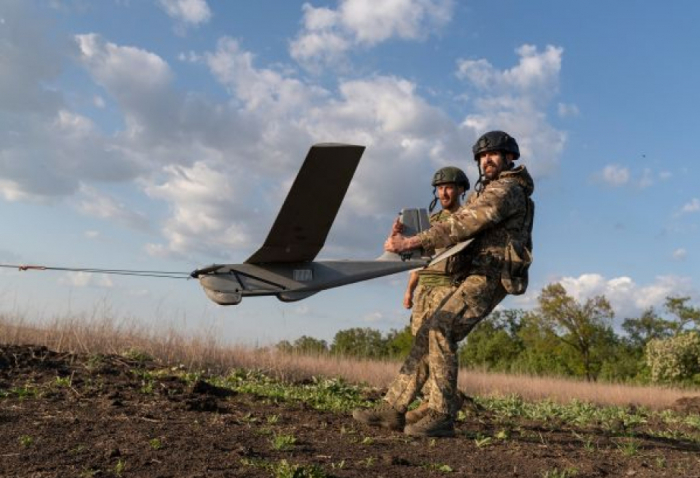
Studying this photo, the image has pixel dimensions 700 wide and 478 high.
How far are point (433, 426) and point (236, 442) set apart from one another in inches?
63.5

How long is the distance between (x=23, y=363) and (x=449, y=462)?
545cm

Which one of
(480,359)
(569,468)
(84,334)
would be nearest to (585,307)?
(480,359)

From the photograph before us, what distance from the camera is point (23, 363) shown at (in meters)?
7.52

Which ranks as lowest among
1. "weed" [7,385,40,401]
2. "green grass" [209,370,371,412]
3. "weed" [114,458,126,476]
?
"weed" [114,458,126,476]

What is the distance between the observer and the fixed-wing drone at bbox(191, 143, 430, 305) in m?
4.73

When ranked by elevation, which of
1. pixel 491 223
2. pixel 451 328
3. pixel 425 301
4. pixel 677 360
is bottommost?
pixel 451 328

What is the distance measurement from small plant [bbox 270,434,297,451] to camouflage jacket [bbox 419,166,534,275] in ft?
5.89

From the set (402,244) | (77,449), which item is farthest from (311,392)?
(77,449)

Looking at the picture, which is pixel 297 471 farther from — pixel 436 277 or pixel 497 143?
pixel 497 143

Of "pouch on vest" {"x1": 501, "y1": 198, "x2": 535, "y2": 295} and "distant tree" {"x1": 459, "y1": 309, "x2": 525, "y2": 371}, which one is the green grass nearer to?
"pouch on vest" {"x1": 501, "y1": 198, "x2": 535, "y2": 295}

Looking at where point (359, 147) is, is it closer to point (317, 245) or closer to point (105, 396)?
point (317, 245)

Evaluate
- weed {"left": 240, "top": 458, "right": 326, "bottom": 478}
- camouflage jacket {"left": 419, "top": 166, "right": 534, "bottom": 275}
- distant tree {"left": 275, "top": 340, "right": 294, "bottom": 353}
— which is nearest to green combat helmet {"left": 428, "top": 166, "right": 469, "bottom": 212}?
camouflage jacket {"left": 419, "top": 166, "right": 534, "bottom": 275}

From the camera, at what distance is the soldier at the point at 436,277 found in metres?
5.53

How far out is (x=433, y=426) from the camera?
17.0 feet
